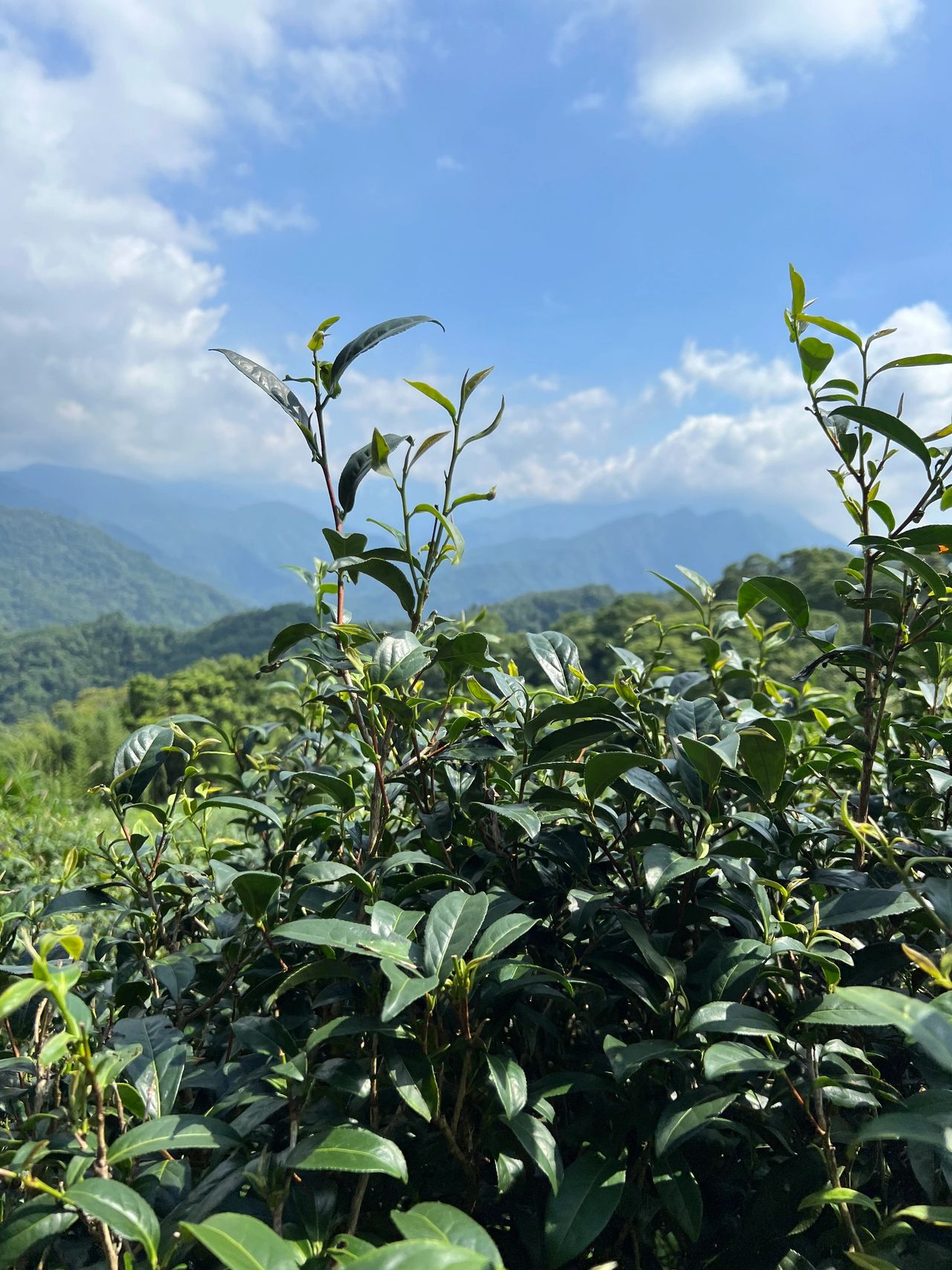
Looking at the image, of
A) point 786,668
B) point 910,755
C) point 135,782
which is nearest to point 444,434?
point 135,782

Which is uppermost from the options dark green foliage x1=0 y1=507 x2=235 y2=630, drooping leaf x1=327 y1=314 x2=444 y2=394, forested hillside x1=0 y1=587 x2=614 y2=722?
dark green foliage x1=0 y1=507 x2=235 y2=630

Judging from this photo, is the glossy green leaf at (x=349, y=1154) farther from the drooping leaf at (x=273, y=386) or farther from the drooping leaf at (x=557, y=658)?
the drooping leaf at (x=273, y=386)

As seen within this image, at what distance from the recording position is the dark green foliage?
113562mm

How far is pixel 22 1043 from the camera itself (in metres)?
0.98

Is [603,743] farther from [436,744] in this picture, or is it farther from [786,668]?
[786,668]

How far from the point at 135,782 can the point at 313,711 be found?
0.57 m

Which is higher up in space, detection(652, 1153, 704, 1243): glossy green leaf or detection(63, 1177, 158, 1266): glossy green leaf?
detection(63, 1177, 158, 1266): glossy green leaf

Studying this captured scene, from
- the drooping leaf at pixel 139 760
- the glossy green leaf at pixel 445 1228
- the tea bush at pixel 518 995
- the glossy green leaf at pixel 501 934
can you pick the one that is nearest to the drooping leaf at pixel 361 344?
the tea bush at pixel 518 995

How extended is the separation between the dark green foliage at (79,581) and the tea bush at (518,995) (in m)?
119

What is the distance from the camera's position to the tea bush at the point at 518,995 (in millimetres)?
598

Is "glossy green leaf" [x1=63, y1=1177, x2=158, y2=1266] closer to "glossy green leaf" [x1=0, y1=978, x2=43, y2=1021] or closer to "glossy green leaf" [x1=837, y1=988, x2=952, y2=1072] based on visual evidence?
"glossy green leaf" [x1=0, y1=978, x2=43, y2=1021]

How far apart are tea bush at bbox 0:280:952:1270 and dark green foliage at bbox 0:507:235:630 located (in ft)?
390

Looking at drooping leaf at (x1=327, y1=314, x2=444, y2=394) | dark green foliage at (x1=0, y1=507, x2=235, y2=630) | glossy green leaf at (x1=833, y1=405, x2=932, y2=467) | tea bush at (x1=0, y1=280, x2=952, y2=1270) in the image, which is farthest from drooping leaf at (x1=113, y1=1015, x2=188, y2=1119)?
dark green foliage at (x1=0, y1=507, x2=235, y2=630)

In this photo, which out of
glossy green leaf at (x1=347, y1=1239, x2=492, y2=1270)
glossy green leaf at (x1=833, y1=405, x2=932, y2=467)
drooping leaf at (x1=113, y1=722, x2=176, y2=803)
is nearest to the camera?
glossy green leaf at (x1=347, y1=1239, x2=492, y2=1270)
